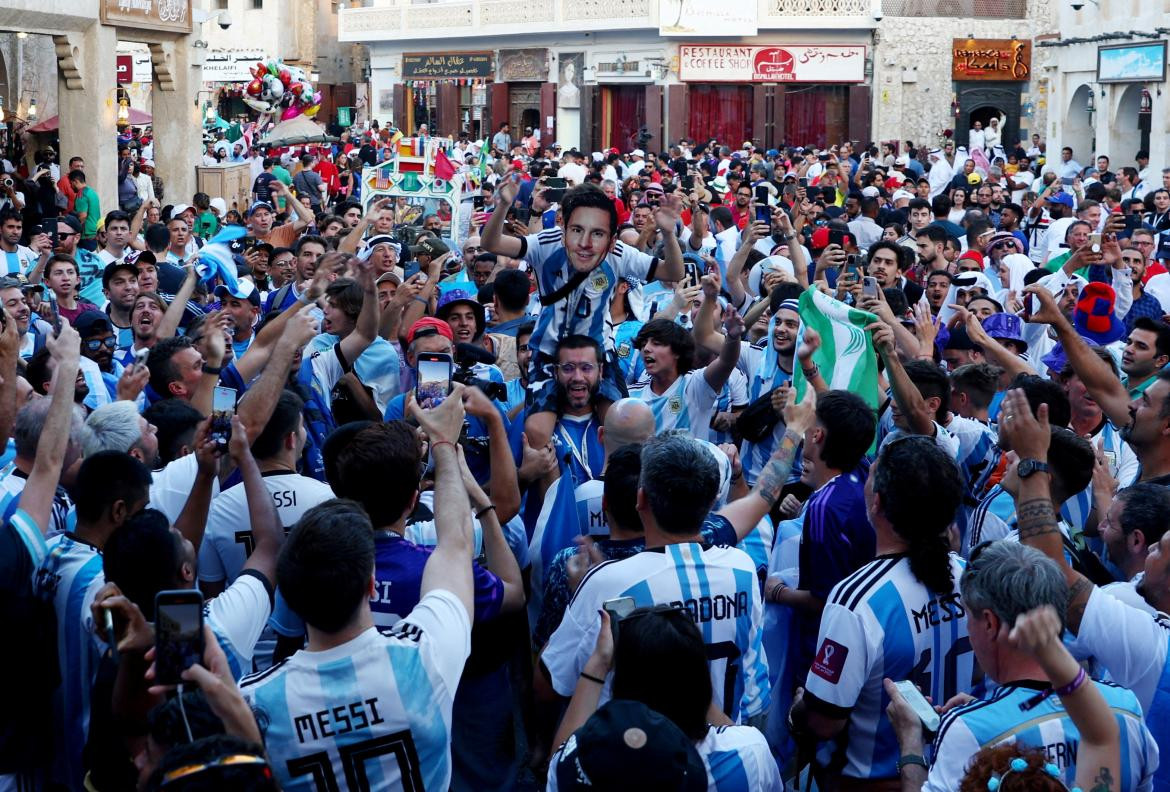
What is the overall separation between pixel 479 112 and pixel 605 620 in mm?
43065

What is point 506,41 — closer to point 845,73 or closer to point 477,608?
point 845,73

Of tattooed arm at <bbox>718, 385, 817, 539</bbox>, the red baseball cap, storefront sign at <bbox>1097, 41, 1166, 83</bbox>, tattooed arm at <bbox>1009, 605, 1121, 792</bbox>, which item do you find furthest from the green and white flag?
storefront sign at <bbox>1097, 41, 1166, 83</bbox>

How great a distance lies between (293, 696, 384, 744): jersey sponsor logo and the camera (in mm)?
3129

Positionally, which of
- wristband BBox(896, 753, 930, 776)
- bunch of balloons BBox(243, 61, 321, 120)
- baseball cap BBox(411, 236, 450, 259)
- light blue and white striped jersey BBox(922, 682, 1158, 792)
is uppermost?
bunch of balloons BBox(243, 61, 321, 120)

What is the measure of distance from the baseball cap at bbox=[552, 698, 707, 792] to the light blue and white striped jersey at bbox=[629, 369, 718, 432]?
3.68 metres

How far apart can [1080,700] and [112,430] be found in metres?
3.36

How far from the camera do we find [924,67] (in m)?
37.3

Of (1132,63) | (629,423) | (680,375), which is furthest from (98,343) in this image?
(1132,63)

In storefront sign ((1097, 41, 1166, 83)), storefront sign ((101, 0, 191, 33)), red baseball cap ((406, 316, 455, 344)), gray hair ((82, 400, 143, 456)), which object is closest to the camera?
gray hair ((82, 400, 143, 456))

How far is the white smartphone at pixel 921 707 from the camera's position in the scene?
3.19 meters

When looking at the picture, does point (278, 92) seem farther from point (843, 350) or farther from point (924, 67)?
point (843, 350)

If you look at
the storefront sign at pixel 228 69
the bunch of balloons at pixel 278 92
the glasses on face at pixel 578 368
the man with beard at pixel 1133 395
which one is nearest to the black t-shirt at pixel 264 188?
the bunch of balloons at pixel 278 92

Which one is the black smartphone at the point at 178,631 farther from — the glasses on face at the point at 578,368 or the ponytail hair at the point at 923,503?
the glasses on face at the point at 578,368

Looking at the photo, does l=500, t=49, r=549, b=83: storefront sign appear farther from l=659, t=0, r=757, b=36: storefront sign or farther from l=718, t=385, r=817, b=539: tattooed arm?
l=718, t=385, r=817, b=539: tattooed arm
